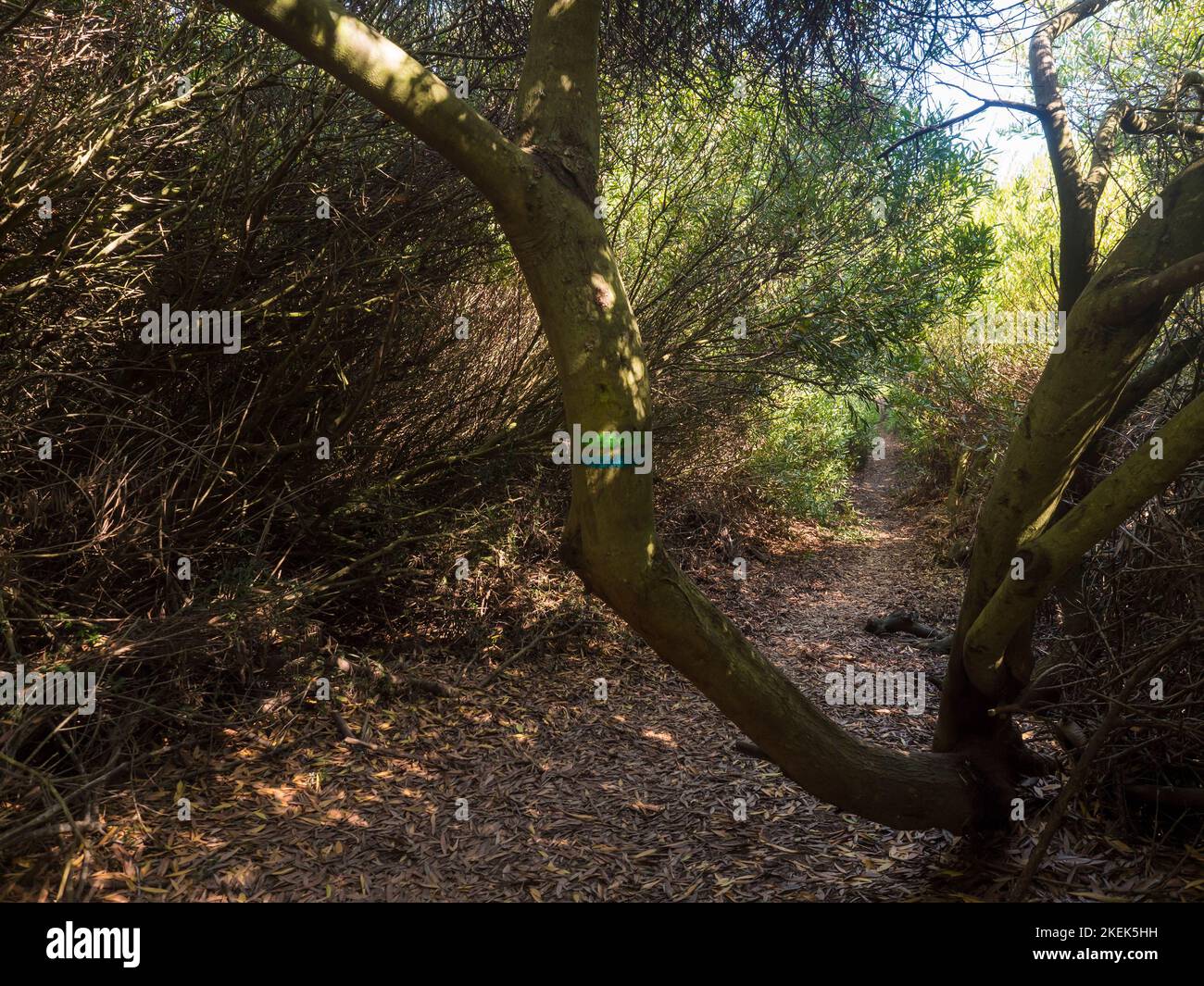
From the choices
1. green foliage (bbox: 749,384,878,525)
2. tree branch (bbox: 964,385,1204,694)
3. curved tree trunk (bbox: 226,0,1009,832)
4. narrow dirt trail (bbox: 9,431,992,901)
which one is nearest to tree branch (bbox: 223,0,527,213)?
curved tree trunk (bbox: 226,0,1009,832)

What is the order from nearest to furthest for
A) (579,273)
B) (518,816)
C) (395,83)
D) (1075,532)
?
(395,83) < (579,273) < (1075,532) < (518,816)

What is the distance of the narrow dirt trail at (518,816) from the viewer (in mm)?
3467

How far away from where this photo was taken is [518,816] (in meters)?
4.15

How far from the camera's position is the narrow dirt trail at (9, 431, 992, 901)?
347 centimetres

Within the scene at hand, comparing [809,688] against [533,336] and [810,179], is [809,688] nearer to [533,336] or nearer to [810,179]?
[533,336]

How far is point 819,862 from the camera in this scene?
361 centimetres

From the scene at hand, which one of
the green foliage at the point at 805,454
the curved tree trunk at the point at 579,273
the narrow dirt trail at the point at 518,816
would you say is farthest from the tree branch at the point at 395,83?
the green foliage at the point at 805,454

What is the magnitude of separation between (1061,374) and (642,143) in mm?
4561

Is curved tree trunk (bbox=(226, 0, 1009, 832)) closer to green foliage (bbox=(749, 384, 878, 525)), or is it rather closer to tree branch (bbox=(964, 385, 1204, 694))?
tree branch (bbox=(964, 385, 1204, 694))

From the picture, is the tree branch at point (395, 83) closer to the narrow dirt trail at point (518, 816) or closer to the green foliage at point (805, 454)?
the narrow dirt trail at point (518, 816)

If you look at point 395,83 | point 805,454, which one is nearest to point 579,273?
point 395,83

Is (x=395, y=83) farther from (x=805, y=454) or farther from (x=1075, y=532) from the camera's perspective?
(x=805, y=454)

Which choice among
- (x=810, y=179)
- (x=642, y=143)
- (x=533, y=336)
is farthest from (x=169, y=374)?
(x=810, y=179)
